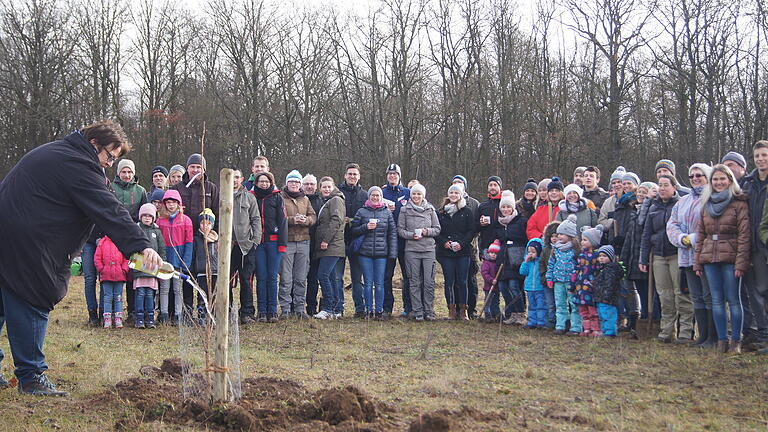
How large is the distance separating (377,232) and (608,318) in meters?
3.67

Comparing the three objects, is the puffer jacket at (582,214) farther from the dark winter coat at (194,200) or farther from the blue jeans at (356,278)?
the dark winter coat at (194,200)

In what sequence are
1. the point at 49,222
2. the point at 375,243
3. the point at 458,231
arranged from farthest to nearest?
the point at 458,231, the point at 375,243, the point at 49,222

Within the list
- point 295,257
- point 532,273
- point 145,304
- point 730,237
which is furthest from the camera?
point 295,257

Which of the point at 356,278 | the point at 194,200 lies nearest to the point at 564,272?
the point at 356,278

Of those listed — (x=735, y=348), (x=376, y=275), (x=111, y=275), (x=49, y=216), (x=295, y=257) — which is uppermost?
(x=49, y=216)

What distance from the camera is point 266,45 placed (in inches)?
1267

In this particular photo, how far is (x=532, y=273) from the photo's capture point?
382 inches

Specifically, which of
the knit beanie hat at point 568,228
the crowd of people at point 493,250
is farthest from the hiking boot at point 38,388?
the knit beanie hat at point 568,228

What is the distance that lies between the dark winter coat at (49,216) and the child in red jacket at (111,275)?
441 centimetres

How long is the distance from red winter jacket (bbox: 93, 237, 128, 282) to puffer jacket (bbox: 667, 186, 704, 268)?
7039 millimetres

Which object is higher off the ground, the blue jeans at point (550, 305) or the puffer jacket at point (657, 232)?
the puffer jacket at point (657, 232)

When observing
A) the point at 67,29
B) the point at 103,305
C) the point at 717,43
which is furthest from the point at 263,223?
the point at 67,29

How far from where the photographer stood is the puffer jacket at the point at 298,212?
10.4 m

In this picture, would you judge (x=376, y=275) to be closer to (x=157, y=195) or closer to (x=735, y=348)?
(x=157, y=195)
